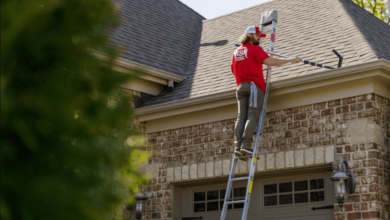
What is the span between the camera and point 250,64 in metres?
6.89

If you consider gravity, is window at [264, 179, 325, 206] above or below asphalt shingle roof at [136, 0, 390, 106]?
below

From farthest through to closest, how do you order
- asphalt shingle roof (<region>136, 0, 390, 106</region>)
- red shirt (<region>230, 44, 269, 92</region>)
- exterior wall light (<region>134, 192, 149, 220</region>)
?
exterior wall light (<region>134, 192, 149, 220</region>) → asphalt shingle roof (<region>136, 0, 390, 106</region>) → red shirt (<region>230, 44, 269, 92</region>)

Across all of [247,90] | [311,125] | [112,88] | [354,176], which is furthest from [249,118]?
[112,88]

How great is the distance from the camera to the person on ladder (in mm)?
6730

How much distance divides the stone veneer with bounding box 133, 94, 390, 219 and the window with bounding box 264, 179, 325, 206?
0.41 meters

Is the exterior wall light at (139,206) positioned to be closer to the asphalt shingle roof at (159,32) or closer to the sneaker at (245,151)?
the sneaker at (245,151)

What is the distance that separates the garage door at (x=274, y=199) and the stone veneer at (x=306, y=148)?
0.35 metres

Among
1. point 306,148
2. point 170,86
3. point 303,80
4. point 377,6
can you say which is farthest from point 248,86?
point 377,6

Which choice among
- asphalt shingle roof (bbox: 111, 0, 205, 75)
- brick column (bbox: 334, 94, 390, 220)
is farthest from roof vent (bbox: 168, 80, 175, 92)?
brick column (bbox: 334, 94, 390, 220)

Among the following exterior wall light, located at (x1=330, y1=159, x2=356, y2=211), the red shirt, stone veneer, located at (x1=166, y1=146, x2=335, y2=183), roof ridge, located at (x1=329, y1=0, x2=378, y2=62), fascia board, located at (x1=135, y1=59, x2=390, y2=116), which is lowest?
exterior wall light, located at (x1=330, y1=159, x2=356, y2=211)

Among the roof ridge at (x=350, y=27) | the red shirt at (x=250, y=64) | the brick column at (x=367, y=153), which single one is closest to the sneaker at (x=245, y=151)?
the red shirt at (x=250, y=64)

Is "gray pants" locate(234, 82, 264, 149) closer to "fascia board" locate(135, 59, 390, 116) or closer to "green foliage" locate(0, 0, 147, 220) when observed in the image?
"fascia board" locate(135, 59, 390, 116)

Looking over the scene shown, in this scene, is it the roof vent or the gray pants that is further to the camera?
the roof vent

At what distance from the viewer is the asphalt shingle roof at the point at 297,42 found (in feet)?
25.3
